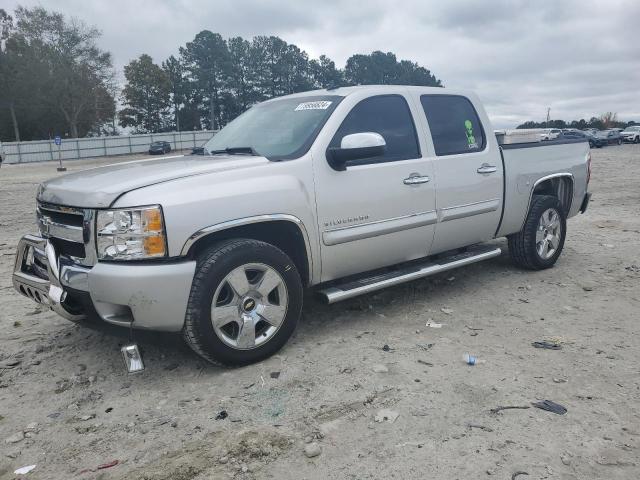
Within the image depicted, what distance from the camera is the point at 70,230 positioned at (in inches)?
133

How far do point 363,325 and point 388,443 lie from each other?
5.42ft

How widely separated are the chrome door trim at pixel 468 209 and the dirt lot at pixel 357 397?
772 millimetres

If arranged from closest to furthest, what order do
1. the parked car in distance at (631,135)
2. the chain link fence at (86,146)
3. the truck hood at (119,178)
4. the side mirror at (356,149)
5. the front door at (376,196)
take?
the truck hood at (119,178) → the side mirror at (356,149) → the front door at (376,196) → the chain link fence at (86,146) → the parked car in distance at (631,135)

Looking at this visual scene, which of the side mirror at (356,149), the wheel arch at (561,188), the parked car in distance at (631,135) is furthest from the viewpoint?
the parked car in distance at (631,135)

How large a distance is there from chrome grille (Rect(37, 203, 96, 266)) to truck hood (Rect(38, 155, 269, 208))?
5 centimetres

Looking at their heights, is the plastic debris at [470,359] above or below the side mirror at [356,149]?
below

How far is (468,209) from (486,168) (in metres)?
0.46

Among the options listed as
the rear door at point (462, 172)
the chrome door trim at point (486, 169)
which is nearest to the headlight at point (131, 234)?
the rear door at point (462, 172)

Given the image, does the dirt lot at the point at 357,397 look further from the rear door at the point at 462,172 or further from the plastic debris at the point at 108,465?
the rear door at the point at 462,172

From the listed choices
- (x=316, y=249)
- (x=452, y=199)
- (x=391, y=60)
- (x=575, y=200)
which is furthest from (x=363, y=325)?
(x=391, y=60)

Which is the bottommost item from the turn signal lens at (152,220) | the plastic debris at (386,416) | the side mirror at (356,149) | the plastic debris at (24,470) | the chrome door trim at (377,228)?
the plastic debris at (24,470)

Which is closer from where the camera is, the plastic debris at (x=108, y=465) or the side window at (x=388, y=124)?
the plastic debris at (x=108, y=465)

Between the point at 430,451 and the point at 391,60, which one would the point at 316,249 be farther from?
the point at 391,60

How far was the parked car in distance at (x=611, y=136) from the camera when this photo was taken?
4244 cm
